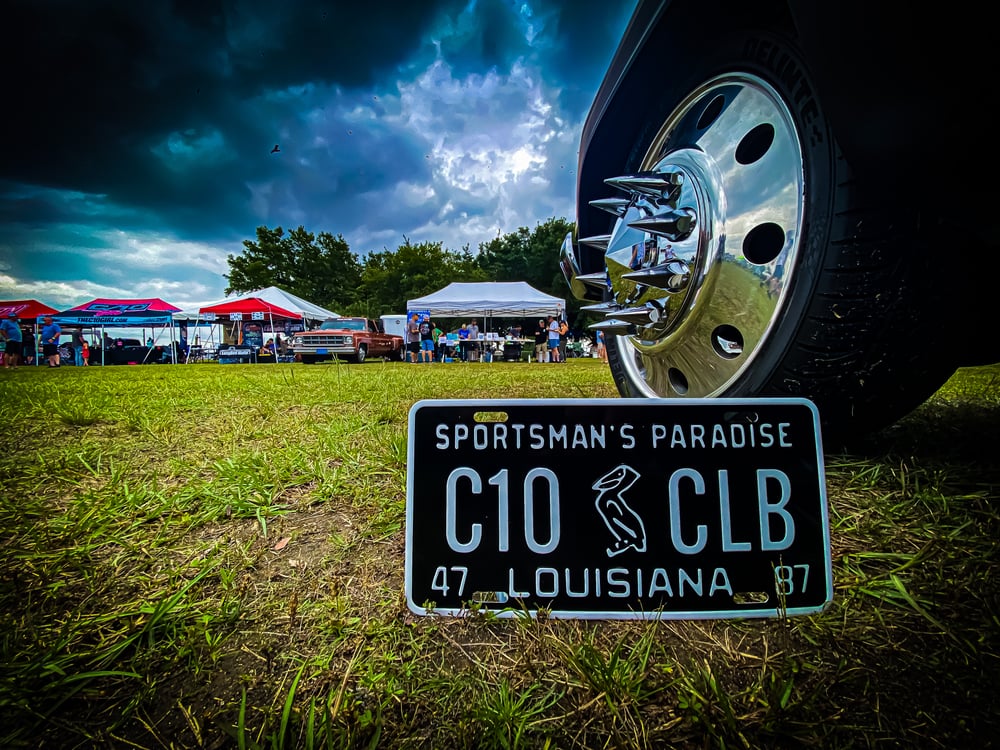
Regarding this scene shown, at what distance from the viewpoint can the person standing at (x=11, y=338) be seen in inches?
440

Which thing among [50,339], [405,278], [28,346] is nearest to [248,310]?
[50,339]

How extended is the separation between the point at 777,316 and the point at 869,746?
789mm

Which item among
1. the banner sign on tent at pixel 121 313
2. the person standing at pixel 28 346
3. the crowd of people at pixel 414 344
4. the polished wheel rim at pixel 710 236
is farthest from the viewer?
the banner sign on tent at pixel 121 313

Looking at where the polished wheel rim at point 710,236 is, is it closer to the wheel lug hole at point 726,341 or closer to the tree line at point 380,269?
the wheel lug hole at point 726,341

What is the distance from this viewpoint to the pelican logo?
2.38 feet

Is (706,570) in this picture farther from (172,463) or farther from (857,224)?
(172,463)

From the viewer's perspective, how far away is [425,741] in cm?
55

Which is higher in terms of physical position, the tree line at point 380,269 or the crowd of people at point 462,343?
the tree line at point 380,269

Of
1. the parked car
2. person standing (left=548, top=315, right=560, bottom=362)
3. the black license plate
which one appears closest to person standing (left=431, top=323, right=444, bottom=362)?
person standing (left=548, top=315, right=560, bottom=362)

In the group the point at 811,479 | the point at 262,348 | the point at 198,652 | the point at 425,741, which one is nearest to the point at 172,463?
the point at 198,652

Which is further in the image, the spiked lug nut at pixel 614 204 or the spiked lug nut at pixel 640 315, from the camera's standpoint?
the spiked lug nut at pixel 614 204

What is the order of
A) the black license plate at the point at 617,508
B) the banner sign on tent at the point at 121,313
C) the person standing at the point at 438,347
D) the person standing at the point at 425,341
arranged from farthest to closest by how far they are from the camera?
the person standing at the point at 438,347 < the banner sign on tent at the point at 121,313 < the person standing at the point at 425,341 < the black license plate at the point at 617,508

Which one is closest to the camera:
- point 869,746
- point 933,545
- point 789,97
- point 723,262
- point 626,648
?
point 869,746

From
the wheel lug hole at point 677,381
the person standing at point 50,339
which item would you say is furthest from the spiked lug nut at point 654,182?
the person standing at point 50,339
